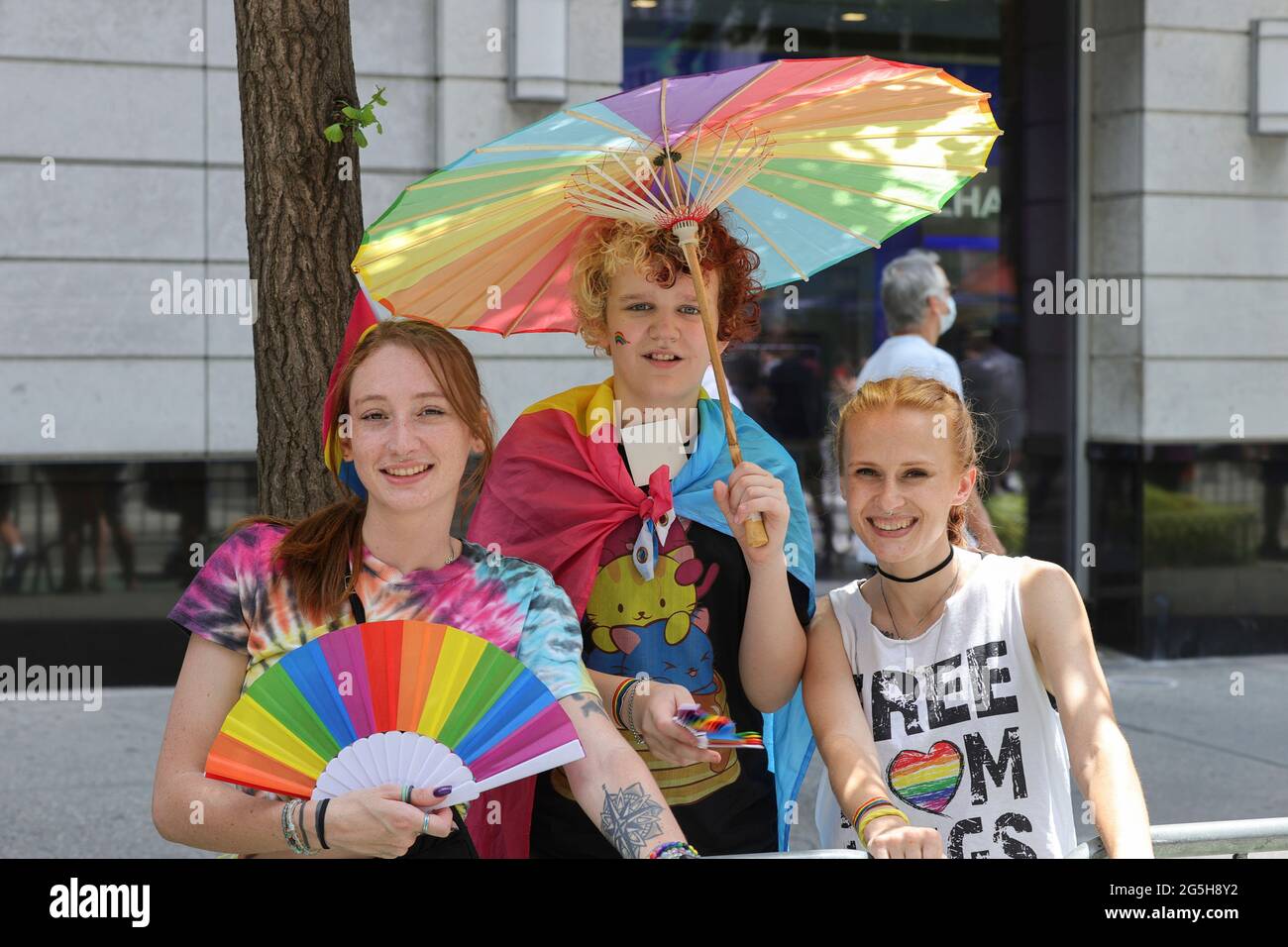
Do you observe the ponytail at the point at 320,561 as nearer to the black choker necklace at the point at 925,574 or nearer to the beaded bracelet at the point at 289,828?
the beaded bracelet at the point at 289,828

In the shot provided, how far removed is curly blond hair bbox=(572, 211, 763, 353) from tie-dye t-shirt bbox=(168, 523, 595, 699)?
0.66 m

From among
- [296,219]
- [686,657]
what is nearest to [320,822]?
[686,657]

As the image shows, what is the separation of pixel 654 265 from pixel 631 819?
110 centimetres

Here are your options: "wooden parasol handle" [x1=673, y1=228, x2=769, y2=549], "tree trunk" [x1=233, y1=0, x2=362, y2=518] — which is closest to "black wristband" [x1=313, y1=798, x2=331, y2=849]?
"wooden parasol handle" [x1=673, y1=228, x2=769, y2=549]

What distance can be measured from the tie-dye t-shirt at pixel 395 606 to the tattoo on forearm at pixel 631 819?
19cm

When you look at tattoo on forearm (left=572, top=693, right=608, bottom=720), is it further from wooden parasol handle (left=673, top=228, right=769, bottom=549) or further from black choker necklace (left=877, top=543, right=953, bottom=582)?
black choker necklace (left=877, top=543, right=953, bottom=582)

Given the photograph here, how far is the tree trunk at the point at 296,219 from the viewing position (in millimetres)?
3867

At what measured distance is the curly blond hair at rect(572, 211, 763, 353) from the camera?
286 centimetres

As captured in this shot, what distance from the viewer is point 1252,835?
89.9 inches

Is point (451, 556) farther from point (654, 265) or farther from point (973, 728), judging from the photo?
point (973, 728)

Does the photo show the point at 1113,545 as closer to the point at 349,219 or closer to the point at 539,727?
the point at 349,219

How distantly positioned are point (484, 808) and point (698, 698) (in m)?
0.47

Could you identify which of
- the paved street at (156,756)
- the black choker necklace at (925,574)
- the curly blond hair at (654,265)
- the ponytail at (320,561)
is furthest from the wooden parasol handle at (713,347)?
the paved street at (156,756)
